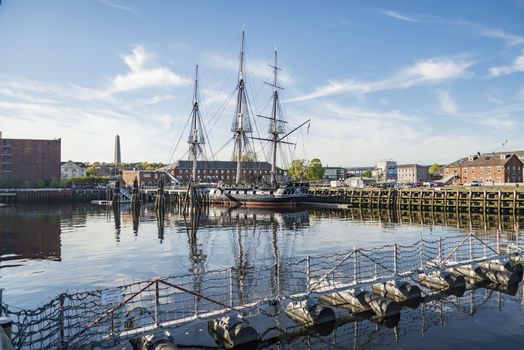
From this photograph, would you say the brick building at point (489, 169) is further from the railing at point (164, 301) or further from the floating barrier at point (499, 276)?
the railing at point (164, 301)

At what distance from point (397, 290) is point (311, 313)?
4.80 metres

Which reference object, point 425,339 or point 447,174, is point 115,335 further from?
point 447,174

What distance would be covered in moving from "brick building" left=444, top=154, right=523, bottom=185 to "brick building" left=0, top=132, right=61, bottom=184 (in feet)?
376

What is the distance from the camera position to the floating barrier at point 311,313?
14.9 m

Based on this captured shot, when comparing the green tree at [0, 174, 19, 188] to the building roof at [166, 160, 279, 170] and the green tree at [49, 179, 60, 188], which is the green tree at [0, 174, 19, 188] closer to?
the green tree at [49, 179, 60, 188]

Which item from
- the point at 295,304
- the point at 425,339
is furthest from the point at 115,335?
the point at 425,339

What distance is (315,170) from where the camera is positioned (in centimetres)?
17488

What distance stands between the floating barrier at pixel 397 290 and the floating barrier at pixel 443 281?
7.24 feet

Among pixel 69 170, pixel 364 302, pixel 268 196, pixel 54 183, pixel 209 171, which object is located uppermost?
pixel 69 170

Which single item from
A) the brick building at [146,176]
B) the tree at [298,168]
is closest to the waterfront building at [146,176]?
the brick building at [146,176]

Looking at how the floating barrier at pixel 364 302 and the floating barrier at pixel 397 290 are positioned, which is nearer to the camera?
the floating barrier at pixel 364 302

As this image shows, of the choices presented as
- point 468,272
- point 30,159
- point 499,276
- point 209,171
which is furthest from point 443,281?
point 209,171

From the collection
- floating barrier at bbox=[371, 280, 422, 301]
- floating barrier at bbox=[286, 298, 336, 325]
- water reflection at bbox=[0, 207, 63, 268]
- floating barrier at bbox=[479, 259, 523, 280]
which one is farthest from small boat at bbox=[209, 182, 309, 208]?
floating barrier at bbox=[286, 298, 336, 325]

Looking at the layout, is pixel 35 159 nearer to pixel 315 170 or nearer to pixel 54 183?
pixel 54 183
